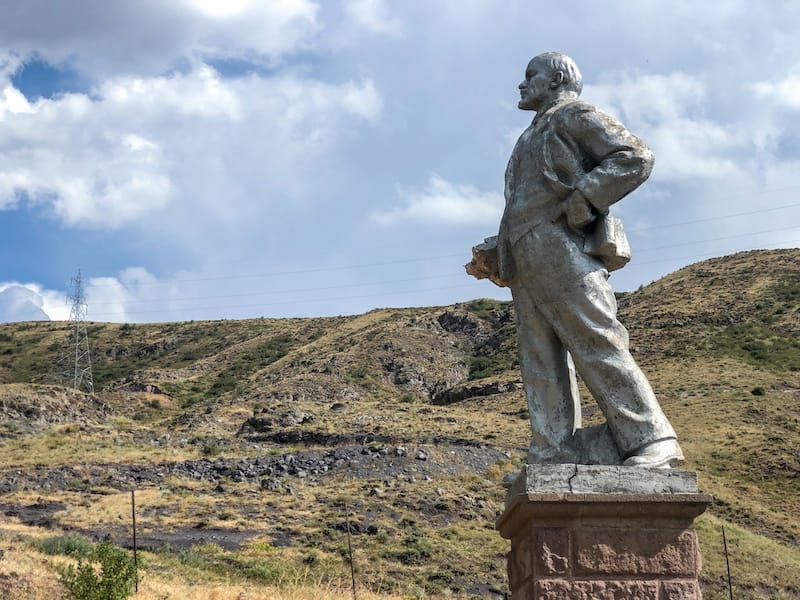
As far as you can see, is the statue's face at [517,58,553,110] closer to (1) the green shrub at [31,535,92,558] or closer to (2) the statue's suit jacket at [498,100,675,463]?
(2) the statue's suit jacket at [498,100,675,463]

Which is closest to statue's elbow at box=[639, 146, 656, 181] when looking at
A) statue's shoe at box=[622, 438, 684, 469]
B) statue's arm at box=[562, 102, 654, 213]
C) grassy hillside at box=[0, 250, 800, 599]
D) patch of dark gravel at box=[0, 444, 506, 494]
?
statue's arm at box=[562, 102, 654, 213]

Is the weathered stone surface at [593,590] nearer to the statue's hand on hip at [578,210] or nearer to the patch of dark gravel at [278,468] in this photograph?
the statue's hand on hip at [578,210]

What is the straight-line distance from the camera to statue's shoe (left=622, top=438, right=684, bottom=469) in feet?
16.9

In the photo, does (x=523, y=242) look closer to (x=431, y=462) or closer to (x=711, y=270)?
(x=431, y=462)

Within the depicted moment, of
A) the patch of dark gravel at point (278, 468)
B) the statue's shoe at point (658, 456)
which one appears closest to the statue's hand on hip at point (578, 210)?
the statue's shoe at point (658, 456)

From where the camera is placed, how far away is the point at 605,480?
5059 millimetres

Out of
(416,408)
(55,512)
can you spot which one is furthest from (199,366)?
(55,512)

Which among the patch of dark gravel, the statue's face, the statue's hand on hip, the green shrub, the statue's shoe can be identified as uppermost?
the statue's face

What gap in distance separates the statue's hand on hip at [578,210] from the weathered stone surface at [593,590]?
6.12ft

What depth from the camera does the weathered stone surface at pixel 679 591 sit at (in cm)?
492

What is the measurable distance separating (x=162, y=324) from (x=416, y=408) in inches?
2153

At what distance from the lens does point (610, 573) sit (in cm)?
497

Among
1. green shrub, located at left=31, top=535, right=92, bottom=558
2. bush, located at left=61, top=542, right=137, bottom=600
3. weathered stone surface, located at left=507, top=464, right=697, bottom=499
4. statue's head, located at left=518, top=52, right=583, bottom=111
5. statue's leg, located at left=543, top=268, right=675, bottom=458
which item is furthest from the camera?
green shrub, located at left=31, top=535, right=92, bottom=558

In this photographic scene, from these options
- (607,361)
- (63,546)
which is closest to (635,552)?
(607,361)
